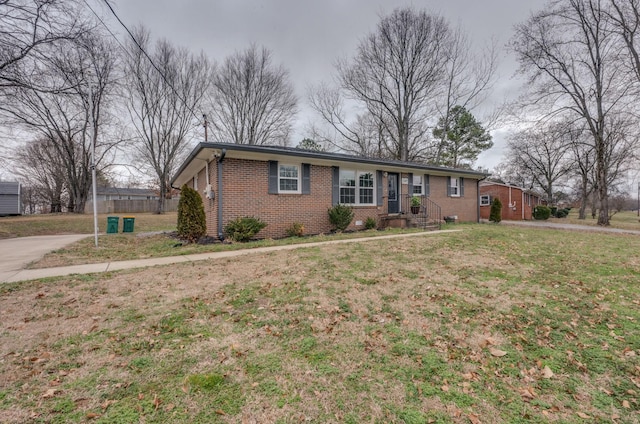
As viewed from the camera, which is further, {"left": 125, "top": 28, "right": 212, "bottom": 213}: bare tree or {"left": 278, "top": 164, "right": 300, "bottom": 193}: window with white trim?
{"left": 125, "top": 28, "right": 212, "bottom": 213}: bare tree

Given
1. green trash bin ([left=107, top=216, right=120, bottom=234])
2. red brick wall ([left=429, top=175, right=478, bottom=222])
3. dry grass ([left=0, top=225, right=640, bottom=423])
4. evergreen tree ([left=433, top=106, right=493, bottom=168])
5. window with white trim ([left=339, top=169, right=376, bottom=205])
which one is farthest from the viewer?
evergreen tree ([left=433, top=106, right=493, bottom=168])

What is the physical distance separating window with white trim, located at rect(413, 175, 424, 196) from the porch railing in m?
0.30

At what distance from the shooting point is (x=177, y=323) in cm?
297

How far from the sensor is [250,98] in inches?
863

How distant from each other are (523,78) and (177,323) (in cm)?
2270

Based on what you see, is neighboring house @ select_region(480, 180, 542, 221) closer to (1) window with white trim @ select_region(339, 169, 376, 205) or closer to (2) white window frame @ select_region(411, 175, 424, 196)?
(2) white window frame @ select_region(411, 175, 424, 196)

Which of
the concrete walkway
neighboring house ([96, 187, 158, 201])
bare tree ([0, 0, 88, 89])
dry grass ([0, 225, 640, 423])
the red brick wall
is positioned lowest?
dry grass ([0, 225, 640, 423])

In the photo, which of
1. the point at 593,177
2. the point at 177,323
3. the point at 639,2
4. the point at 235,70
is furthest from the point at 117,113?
the point at 593,177

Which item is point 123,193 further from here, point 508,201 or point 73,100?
point 508,201

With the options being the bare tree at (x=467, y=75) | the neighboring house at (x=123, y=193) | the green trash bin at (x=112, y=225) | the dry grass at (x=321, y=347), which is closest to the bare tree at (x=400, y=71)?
the bare tree at (x=467, y=75)

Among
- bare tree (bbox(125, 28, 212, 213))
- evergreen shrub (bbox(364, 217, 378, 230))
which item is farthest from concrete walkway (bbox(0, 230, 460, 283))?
bare tree (bbox(125, 28, 212, 213))

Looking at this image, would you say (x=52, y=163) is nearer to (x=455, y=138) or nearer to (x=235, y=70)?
(x=235, y=70)

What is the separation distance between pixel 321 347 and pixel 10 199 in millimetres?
34130

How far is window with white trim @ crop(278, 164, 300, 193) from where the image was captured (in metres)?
9.58
